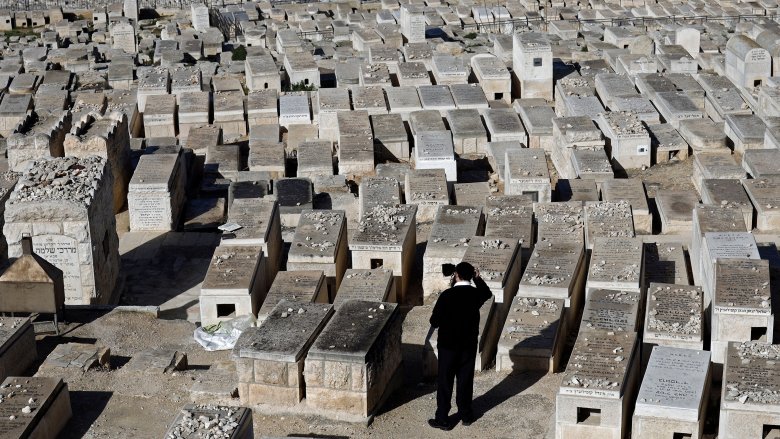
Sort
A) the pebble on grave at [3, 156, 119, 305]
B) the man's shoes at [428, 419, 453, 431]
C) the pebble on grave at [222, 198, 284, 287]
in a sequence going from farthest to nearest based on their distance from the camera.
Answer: the pebble on grave at [222, 198, 284, 287], the pebble on grave at [3, 156, 119, 305], the man's shoes at [428, 419, 453, 431]

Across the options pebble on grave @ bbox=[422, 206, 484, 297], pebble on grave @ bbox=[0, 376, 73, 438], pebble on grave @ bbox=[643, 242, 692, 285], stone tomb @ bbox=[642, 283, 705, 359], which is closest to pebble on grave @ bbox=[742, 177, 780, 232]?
pebble on grave @ bbox=[643, 242, 692, 285]

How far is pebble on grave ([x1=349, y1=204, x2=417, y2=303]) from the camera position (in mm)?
17891

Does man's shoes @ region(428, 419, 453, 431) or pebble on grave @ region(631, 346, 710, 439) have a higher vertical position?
pebble on grave @ region(631, 346, 710, 439)

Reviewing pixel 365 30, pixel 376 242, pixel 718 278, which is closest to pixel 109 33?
pixel 365 30

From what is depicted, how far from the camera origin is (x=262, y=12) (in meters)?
45.4

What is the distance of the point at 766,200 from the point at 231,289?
10.2 m

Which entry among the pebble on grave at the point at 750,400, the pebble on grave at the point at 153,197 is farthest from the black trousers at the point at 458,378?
the pebble on grave at the point at 153,197

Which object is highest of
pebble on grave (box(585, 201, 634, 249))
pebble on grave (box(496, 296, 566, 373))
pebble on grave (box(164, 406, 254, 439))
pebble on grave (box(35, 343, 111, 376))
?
pebble on grave (box(164, 406, 254, 439))

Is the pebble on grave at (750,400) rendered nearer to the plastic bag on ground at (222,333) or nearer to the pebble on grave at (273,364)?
the pebble on grave at (273,364)

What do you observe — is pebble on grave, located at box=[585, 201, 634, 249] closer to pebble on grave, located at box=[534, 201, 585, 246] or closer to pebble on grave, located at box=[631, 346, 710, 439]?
pebble on grave, located at box=[534, 201, 585, 246]

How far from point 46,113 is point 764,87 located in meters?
16.8

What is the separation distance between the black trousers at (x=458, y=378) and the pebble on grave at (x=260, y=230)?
6503 mm

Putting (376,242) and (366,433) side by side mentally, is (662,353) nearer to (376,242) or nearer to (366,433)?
(366,433)

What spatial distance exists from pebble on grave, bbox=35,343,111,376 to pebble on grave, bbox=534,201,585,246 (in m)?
7.14
